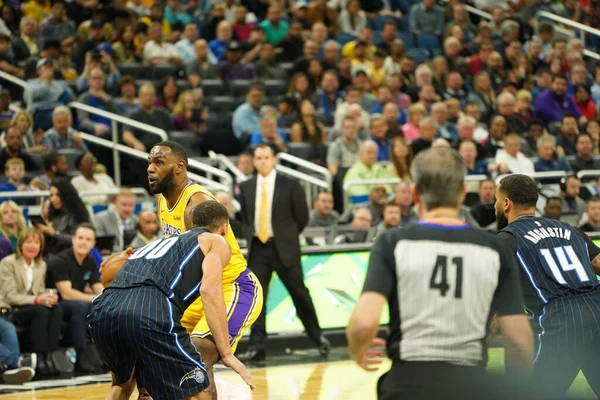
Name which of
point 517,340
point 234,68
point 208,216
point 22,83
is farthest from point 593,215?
point 517,340

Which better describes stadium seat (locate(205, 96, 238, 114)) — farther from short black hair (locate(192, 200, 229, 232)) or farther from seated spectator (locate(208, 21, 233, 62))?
short black hair (locate(192, 200, 229, 232))

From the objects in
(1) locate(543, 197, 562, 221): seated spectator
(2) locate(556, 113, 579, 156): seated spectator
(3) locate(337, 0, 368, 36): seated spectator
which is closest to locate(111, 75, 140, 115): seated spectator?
(3) locate(337, 0, 368, 36): seated spectator

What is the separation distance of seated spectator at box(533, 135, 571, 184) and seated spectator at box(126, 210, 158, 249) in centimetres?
637

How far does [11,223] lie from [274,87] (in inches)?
271

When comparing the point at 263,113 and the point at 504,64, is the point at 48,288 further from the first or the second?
the point at 504,64

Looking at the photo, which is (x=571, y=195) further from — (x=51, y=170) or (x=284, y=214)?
(x=51, y=170)

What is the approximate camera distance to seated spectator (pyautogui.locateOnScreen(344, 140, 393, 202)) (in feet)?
48.0

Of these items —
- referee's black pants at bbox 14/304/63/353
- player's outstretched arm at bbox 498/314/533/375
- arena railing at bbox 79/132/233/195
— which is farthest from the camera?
arena railing at bbox 79/132/233/195

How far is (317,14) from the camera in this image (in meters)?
19.4

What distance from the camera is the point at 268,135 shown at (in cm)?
1474

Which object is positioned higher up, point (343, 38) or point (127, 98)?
point (343, 38)

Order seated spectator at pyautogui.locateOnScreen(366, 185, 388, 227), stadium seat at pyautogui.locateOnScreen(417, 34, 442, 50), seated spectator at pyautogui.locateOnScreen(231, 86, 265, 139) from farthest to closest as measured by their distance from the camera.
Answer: stadium seat at pyautogui.locateOnScreen(417, 34, 442, 50), seated spectator at pyautogui.locateOnScreen(231, 86, 265, 139), seated spectator at pyautogui.locateOnScreen(366, 185, 388, 227)

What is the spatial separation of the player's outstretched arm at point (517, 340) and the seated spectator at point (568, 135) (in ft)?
43.1

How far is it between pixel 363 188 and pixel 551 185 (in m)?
2.96
